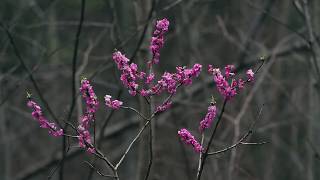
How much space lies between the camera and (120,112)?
1323cm

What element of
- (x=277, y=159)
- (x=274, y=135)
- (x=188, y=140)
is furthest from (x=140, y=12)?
(x=277, y=159)

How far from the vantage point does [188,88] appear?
745 centimetres

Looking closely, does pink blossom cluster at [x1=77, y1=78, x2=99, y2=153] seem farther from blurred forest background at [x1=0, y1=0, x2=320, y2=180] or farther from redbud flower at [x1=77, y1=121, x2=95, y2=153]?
blurred forest background at [x1=0, y1=0, x2=320, y2=180]

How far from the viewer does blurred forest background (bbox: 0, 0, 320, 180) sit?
6.88 m

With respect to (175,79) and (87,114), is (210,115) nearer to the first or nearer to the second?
(175,79)

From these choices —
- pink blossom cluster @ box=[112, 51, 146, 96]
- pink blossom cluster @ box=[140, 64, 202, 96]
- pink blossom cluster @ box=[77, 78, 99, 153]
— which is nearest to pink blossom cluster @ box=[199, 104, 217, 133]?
pink blossom cluster @ box=[140, 64, 202, 96]

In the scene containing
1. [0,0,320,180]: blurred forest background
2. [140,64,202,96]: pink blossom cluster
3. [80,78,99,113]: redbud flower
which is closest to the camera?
[80,78,99,113]: redbud flower

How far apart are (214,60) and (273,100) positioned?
153 cm

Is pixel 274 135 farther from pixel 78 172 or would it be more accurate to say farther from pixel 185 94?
pixel 78 172

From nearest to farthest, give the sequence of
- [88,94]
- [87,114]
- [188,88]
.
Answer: [88,94], [87,114], [188,88]

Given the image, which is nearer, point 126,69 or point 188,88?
point 126,69

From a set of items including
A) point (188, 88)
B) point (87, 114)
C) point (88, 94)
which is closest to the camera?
point (88, 94)

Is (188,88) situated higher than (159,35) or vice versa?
(188,88)

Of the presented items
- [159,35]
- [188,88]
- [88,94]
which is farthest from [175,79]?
[188,88]
